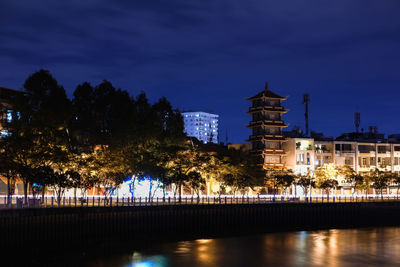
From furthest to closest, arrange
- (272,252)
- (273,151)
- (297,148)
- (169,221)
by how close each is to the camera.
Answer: (297,148) < (273,151) < (169,221) < (272,252)

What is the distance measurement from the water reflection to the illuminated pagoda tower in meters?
57.8

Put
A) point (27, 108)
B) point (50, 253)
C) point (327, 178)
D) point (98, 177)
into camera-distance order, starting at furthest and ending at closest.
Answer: point (327, 178) → point (98, 177) → point (27, 108) → point (50, 253)

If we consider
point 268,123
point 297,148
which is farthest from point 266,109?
point 297,148

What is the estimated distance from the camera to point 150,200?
77.6 metres

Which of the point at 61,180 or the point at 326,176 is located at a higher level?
the point at 61,180

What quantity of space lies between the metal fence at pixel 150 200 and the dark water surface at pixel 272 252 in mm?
10649

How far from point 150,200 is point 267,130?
5764 cm

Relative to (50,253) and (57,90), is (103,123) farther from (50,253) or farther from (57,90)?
(50,253)

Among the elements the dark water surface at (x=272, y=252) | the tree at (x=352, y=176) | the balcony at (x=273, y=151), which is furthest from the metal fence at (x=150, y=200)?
the balcony at (x=273, y=151)

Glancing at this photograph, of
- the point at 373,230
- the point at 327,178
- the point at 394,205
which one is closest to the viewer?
the point at 373,230

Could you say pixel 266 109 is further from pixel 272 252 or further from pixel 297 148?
pixel 272 252

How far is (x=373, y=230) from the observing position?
256 ft

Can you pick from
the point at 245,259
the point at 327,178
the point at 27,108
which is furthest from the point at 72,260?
the point at 327,178

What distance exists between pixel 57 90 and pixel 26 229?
25.1 m
